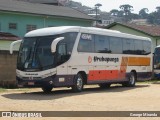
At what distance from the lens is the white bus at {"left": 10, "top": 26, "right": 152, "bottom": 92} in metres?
19.6

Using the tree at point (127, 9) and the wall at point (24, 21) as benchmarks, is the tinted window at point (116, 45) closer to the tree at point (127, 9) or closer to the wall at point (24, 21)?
the wall at point (24, 21)

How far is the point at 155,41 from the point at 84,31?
2734cm

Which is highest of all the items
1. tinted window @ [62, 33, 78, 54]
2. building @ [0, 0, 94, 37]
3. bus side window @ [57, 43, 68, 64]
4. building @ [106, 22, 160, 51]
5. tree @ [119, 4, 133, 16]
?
tree @ [119, 4, 133, 16]

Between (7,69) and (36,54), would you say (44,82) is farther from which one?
(7,69)

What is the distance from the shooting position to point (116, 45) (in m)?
25.1

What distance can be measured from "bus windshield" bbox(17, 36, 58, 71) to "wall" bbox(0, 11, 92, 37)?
19268 mm

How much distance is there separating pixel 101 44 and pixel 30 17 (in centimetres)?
1985

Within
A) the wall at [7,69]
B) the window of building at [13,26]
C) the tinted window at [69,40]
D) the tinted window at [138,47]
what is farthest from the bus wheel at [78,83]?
the window of building at [13,26]

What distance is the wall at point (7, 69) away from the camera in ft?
81.0

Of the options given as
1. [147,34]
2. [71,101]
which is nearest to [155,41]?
[147,34]

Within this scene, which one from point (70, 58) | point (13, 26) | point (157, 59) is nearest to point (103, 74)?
point (70, 58)

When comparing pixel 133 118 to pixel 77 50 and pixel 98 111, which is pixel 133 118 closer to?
pixel 98 111

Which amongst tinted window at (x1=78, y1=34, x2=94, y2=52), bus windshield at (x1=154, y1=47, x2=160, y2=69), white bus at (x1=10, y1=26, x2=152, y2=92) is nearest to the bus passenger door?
white bus at (x1=10, y1=26, x2=152, y2=92)

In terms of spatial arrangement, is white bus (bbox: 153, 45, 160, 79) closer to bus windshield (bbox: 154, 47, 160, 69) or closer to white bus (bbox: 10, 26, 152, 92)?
bus windshield (bbox: 154, 47, 160, 69)
